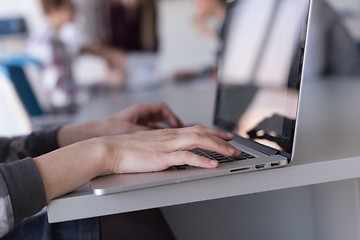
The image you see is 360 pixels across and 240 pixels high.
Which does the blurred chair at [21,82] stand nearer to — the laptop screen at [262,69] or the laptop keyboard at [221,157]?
the laptop screen at [262,69]

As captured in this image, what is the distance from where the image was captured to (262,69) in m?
0.96

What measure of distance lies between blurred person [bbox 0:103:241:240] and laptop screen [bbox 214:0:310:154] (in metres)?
0.10

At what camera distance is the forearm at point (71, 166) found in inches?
24.7

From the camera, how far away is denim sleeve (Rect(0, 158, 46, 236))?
1.95 feet

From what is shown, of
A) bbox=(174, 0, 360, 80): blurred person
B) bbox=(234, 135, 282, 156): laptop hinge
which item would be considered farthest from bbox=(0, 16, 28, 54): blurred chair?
bbox=(234, 135, 282, 156): laptop hinge

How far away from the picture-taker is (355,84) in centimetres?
180

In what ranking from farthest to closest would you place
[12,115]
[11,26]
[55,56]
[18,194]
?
[11,26] < [55,56] < [12,115] < [18,194]

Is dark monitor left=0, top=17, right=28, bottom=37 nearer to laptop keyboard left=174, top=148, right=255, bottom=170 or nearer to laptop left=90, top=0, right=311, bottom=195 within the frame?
laptop left=90, top=0, right=311, bottom=195

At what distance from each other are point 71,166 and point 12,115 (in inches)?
102

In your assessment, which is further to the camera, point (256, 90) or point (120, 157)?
point (256, 90)

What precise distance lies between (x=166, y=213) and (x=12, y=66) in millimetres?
1886

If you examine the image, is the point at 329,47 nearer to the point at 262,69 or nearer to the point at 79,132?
the point at 262,69

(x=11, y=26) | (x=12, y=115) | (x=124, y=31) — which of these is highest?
(x=11, y=26)

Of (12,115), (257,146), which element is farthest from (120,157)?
(12,115)
